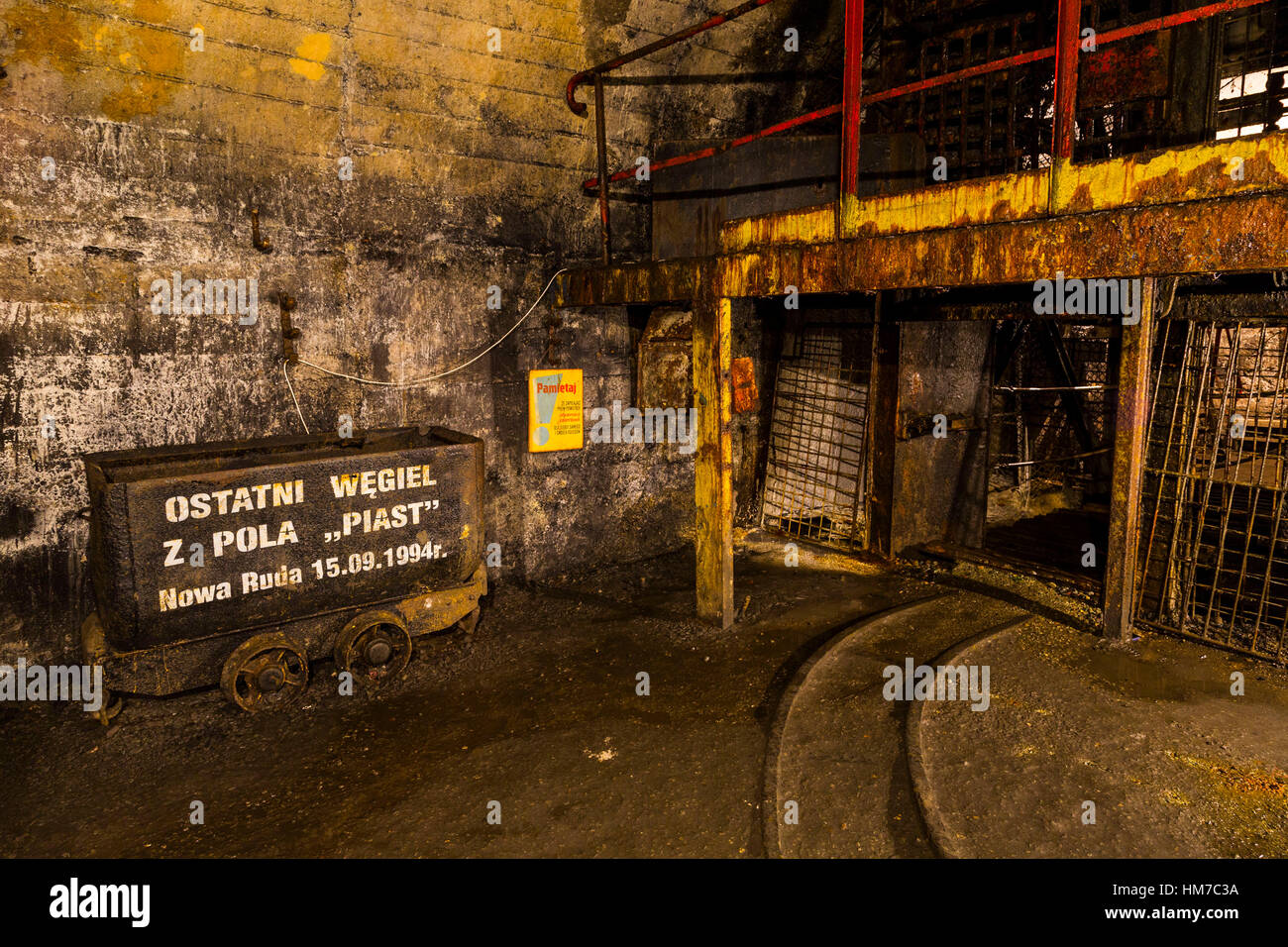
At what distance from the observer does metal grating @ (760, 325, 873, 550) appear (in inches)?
318

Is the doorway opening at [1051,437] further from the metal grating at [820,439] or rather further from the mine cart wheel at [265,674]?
the mine cart wheel at [265,674]

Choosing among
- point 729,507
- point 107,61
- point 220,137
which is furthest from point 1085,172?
point 107,61

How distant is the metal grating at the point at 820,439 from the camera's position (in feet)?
26.5

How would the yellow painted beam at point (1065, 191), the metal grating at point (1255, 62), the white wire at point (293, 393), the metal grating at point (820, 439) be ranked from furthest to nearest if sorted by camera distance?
the metal grating at point (820, 439) → the metal grating at point (1255, 62) → the white wire at point (293, 393) → the yellow painted beam at point (1065, 191)

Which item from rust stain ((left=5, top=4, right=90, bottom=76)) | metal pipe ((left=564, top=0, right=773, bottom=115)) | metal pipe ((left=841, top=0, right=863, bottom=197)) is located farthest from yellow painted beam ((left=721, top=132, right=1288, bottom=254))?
rust stain ((left=5, top=4, right=90, bottom=76))

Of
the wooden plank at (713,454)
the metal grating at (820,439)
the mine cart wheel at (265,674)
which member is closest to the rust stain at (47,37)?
the mine cart wheel at (265,674)

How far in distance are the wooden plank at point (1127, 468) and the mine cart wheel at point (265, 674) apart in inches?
214

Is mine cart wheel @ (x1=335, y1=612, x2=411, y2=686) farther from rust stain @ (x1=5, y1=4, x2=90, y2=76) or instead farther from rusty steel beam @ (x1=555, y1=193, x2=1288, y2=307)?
rust stain @ (x1=5, y1=4, x2=90, y2=76)

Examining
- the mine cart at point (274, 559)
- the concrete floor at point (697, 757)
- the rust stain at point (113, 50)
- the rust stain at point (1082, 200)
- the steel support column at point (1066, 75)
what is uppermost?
the rust stain at point (113, 50)

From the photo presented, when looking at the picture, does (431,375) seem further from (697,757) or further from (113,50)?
(697,757)

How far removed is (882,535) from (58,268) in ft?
22.3

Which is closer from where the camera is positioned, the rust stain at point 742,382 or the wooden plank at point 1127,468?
the wooden plank at point 1127,468

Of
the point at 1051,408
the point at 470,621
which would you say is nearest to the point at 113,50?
the point at 470,621

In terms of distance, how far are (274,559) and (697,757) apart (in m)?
2.80
